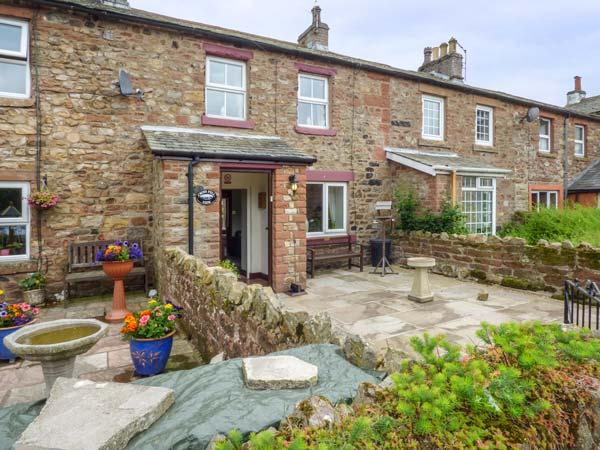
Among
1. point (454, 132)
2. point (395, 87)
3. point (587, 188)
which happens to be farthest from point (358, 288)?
point (587, 188)

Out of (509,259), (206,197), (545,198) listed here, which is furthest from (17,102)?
(545,198)

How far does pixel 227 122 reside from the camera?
29.2 feet

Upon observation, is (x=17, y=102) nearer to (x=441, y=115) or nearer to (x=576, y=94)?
(x=441, y=115)

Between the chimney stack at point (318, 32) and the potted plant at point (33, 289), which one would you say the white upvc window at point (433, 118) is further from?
the potted plant at point (33, 289)

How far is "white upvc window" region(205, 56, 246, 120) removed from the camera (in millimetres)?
8836

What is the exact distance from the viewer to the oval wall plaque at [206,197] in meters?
7.07

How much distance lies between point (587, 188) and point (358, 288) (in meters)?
13.6

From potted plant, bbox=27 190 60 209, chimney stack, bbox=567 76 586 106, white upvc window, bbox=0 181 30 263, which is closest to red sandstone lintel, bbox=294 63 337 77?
potted plant, bbox=27 190 60 209

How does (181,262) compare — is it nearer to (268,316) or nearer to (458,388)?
(268,316)

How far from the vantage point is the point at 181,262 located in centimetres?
580

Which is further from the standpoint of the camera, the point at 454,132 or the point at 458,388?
the point at 454,132

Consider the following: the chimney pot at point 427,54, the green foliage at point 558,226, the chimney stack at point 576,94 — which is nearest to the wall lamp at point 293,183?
the green foliage at point 558,226

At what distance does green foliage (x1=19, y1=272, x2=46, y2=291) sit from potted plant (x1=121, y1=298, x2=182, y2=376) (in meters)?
4.08

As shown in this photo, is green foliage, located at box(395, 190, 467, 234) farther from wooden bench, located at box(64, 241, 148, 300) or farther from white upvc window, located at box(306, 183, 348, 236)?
wooden bench, located at box(64, 241, 148, 300)
